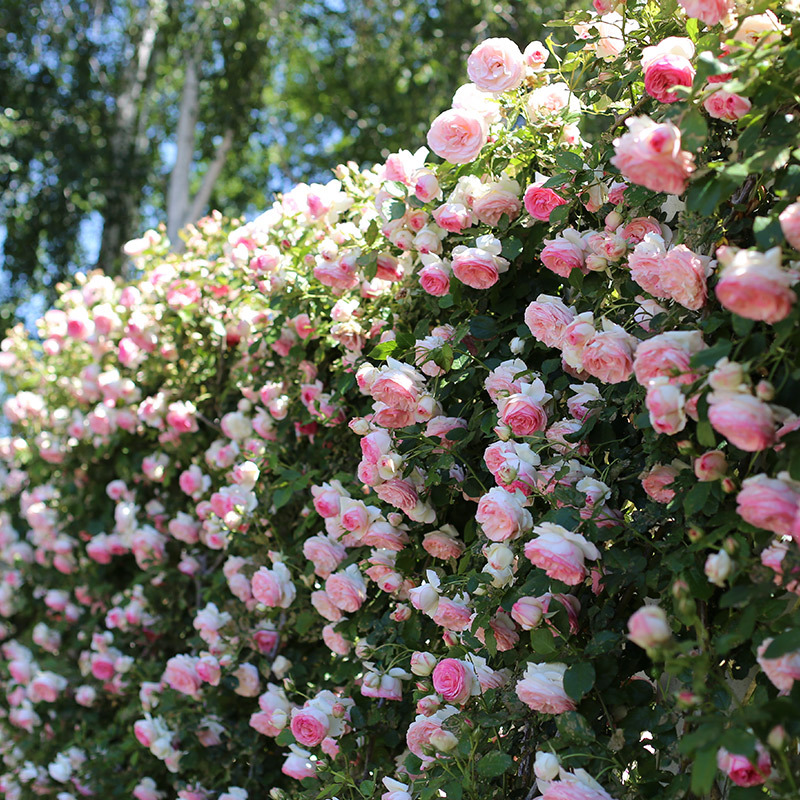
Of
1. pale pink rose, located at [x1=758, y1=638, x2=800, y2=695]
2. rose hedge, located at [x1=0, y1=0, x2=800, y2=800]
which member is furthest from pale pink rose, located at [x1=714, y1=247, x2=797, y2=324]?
pale pink rose, located at [x1=758, y1=638, x2=800, y2=695]

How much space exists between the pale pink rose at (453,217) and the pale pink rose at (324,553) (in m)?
0.68

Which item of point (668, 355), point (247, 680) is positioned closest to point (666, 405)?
point (668, 355)

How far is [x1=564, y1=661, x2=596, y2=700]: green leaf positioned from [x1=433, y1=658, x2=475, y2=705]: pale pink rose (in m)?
0.23

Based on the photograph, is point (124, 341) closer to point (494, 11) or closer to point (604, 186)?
point (604, 186)

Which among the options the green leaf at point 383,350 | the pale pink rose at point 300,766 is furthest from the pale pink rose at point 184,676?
the green leaf at point 383,350

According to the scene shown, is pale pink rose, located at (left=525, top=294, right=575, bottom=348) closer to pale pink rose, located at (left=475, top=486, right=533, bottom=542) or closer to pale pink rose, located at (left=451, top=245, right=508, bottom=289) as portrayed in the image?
pale pink rose, located at (left=451, top=245, right=508, bottom=289)

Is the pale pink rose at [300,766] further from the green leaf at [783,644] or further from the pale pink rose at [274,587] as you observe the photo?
the green leaf at [783,644]

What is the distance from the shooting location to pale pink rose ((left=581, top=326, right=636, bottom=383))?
111 cm

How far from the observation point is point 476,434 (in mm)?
1461

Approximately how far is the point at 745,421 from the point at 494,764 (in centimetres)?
62

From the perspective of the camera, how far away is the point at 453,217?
57.8 inches

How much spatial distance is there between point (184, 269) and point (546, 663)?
1762 millimetres

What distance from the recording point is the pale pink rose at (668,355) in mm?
996

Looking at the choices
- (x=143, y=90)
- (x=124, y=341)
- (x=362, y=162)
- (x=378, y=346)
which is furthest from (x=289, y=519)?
(x=143, y=90)
